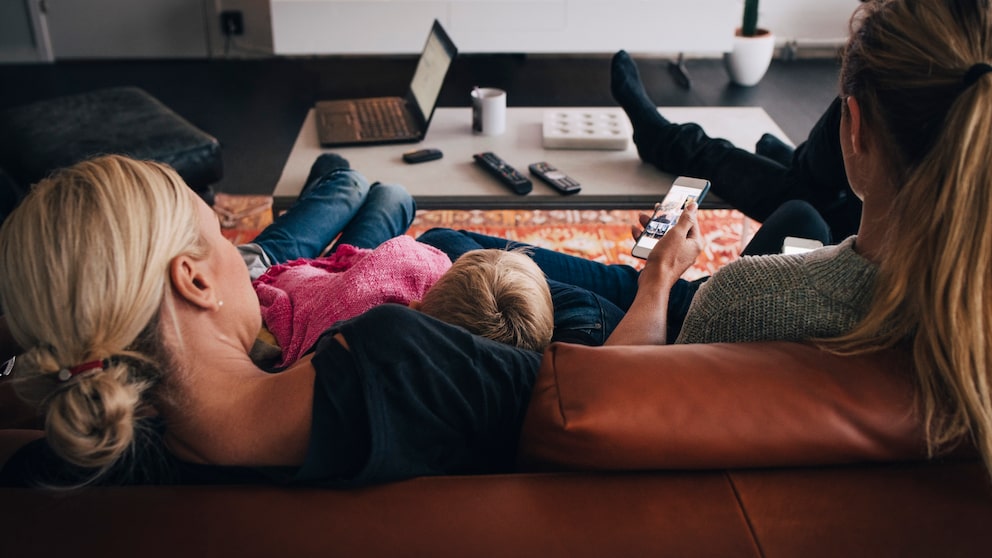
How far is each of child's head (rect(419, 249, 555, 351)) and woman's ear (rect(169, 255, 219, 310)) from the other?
0.91 feet

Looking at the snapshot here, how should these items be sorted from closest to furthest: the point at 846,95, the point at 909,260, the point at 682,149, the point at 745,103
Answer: the point at 909,260
the point at 846,95
the point at 682,149
the point at 745,103

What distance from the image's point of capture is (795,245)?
148cm

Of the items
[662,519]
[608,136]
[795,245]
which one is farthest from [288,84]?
[662,519]

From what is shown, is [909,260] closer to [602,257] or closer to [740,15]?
[602,257]

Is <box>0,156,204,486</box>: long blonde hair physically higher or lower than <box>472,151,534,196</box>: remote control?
higher

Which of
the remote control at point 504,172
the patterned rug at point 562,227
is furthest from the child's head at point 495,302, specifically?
the patterned rug at point 562,227

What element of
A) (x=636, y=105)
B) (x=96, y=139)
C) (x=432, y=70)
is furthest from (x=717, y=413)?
(x=96, y=139)

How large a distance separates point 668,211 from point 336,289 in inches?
26.3

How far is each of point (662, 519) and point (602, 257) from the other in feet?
5.80

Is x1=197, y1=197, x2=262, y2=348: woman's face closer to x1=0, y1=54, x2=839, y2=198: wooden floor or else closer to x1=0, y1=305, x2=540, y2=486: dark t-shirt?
x1=0, y1=305, x2=540, y2=486: dark t-shirt

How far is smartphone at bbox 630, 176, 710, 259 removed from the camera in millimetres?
1492

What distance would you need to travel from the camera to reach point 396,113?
2.28 metres

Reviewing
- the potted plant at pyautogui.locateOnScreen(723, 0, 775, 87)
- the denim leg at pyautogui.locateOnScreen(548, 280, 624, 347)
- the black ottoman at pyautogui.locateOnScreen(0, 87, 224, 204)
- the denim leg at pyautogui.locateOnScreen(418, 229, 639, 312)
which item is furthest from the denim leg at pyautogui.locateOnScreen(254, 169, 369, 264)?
the potted plant at pyautogui.locateOnScreen(723, 0, 775, 87)

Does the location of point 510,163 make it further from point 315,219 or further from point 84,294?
point 84,294
